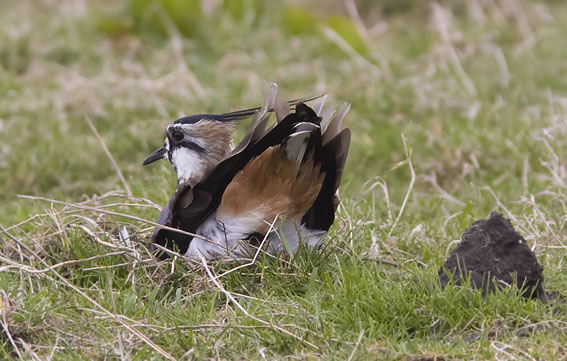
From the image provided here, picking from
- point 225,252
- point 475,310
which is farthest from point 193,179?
point 475,310

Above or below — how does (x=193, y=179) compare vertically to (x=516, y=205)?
above

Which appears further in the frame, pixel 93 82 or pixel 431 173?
pixel 93 82

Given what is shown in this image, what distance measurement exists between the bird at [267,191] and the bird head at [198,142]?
0.17 feet

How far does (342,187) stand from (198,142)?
1055mm

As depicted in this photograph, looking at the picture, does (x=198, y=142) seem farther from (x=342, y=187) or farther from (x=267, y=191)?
(x=342, y=187)

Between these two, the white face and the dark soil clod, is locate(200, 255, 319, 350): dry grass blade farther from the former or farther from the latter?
the dark soil clod

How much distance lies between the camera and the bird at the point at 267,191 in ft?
13.1

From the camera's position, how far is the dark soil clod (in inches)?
152

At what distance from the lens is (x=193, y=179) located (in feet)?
14.7

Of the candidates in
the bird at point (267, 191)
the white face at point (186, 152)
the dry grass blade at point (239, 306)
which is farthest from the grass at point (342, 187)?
the white face at point (186, 152)

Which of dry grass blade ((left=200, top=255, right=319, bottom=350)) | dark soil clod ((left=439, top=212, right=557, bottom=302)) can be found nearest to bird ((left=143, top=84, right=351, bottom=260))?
dry grass blade ((left=200, top=255, right=319, bottom=350))

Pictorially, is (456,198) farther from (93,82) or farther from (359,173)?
(93,82)

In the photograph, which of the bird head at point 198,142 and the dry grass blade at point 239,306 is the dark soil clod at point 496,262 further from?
the bird head at point 198,142

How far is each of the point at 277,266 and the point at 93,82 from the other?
4443 millimetres
